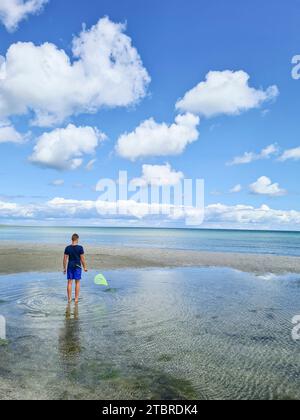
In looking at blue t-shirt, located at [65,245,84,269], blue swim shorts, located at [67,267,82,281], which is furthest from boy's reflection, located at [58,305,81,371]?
blue t-shirt, located at [65,245,84,269]

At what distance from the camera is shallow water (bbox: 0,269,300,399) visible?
637 cm

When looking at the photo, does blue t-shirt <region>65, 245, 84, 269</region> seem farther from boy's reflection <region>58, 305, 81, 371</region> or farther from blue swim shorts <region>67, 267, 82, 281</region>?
boy's reflection <region>58, 305, 81, 371</region>

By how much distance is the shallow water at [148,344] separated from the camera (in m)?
6.37

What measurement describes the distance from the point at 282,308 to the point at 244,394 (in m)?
8.07

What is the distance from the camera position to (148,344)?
880cm

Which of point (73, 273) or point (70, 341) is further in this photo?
point (73, 273)

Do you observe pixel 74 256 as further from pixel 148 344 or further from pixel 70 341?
pixel 148 344

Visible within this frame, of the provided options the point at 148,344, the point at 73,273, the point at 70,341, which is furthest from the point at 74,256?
the point at 148,344

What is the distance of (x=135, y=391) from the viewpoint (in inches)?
243

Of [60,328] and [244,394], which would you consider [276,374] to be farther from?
[60,328]

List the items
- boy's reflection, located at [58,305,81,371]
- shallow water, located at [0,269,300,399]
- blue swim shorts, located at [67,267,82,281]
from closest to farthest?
1. shallow water, located at [0,269,300,399]
2. boy's reflection, located at [58,305,81,371]
3. blue swim shorts, located at [67,267,82,281]

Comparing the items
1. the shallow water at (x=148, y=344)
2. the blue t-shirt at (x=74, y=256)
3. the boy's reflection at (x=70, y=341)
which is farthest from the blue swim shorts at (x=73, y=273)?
the boy's reflection at (x=70, y=341)

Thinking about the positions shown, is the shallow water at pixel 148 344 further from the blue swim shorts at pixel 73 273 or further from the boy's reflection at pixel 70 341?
the blue swim shorts at pixel 73 273
